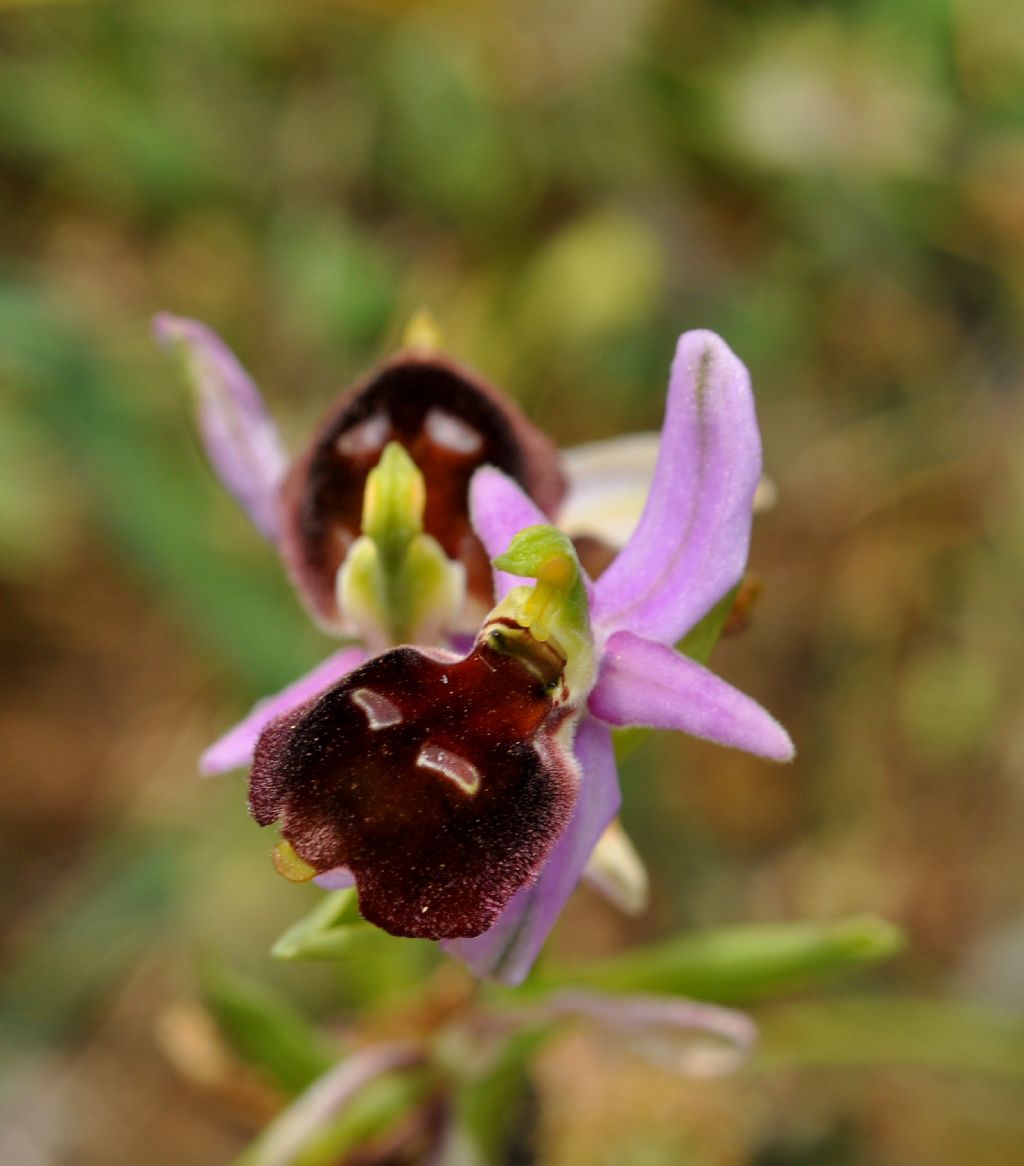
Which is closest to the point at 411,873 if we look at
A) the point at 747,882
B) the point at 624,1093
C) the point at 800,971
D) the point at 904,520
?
the point at 800,971

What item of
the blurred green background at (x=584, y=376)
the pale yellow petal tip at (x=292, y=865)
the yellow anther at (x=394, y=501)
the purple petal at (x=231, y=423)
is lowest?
the blurred green background at (x=584, y=376)

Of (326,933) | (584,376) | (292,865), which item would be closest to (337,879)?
(292,865)

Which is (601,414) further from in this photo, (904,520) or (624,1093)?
(624,1093)

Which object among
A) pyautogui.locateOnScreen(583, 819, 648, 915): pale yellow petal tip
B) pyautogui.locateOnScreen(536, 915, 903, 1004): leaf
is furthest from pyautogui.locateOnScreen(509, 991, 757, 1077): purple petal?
pyautogui.locateOnScreen(583, 819, 648, 915): pale yellow petal tip

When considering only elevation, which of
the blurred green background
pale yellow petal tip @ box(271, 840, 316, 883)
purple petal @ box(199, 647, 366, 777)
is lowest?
the blurred green background

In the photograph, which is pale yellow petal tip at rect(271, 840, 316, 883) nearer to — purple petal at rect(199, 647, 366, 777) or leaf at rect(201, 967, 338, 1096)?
purple petal at rect(199, 647, 366, 777)

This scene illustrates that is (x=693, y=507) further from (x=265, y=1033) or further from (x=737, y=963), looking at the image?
(x=265, y=1033)

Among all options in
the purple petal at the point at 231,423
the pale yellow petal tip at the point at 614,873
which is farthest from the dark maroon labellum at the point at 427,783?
the purple petal at the point at 231,423

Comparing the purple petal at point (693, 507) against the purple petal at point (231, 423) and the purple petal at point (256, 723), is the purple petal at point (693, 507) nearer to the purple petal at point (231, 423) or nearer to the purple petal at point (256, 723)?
the purple petal at point (256, 723)
